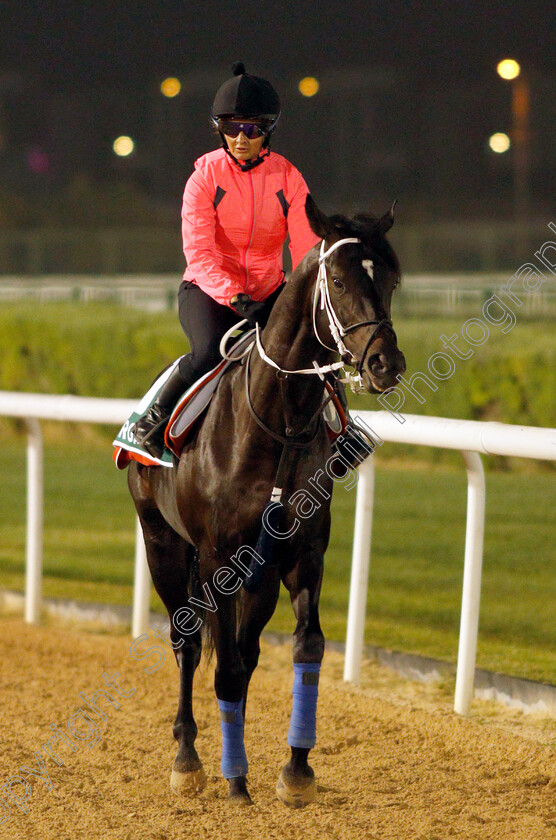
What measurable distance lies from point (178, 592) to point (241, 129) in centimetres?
168

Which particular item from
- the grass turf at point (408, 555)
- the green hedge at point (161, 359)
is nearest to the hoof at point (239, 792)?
the grass turf at point (408, 555)

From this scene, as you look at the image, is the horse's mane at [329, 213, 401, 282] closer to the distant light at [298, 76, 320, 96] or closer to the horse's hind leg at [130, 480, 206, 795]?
the horse's hind leg at [130, 480, 206, 795]

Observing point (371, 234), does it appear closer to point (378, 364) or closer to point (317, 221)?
point (317, 221)

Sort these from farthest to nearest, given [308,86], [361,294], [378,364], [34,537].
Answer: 1. [308,86]
2. [34,537]
3. [361,294]
4. [378,364]

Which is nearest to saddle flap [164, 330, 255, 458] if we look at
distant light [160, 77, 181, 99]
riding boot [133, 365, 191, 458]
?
riding boot [133, 365, 191, 458]

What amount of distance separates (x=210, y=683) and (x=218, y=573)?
162cm

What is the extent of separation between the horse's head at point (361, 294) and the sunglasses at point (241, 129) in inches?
21.9

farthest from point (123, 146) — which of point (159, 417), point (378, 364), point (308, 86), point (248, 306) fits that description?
point (378, 364)

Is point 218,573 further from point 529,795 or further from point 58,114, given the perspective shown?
point 58,114

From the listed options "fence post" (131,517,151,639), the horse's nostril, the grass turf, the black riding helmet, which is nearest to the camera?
the horse's nostril

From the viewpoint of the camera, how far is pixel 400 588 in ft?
22.1

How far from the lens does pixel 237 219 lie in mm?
3600

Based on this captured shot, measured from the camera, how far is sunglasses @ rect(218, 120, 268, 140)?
3549 millimetres

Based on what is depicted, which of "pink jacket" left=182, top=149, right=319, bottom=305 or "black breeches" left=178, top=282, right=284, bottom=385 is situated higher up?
"pink jacket" left=182, top=149, right=319, bottom=305
